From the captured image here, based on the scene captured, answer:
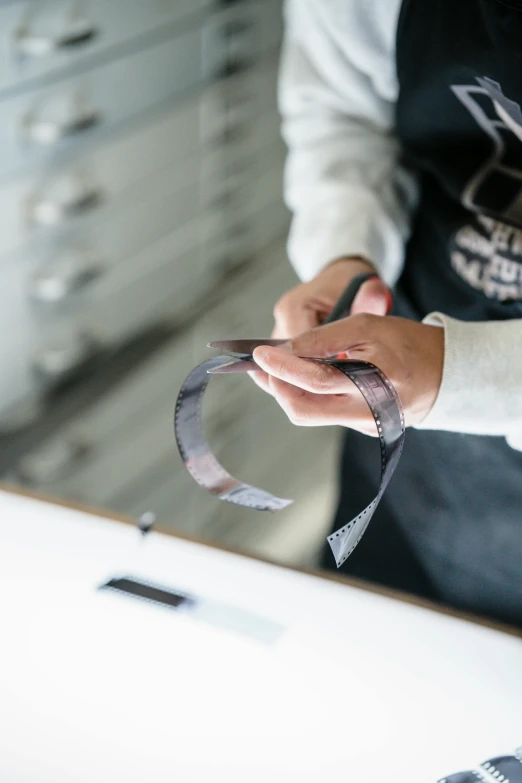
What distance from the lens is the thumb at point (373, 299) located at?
64cm

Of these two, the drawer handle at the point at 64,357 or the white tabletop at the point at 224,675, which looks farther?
the drawer handle at the point at 64,357

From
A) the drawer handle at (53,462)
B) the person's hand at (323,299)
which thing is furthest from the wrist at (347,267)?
the drawer handle at (53,462)

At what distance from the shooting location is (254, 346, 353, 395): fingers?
48 cm

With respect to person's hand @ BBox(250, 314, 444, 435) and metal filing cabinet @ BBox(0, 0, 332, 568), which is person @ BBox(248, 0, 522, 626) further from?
metal filing cabinet @ BBox(0, 0, 332, 568)

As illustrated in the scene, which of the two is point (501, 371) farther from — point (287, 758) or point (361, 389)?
point (287, 758)

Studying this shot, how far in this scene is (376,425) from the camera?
0.48 m

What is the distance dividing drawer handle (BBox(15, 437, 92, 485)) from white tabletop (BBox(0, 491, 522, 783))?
626 millimetres

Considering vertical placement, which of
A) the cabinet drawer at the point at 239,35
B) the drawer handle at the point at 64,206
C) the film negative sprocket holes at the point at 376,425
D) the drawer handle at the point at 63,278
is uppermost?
the cabinet drawer at the point at 239,35

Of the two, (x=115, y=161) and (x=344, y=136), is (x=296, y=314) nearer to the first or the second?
(x=344, y=136)

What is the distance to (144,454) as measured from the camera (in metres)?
1.48

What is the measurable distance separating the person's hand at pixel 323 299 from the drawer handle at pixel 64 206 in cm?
54

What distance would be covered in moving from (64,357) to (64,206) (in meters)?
0.21

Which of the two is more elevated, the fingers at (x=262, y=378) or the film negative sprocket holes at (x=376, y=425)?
the fingers at (x=262, y=378)

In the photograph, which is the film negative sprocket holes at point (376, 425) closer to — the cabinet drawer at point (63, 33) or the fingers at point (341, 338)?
the fingers at point (341, 338)
